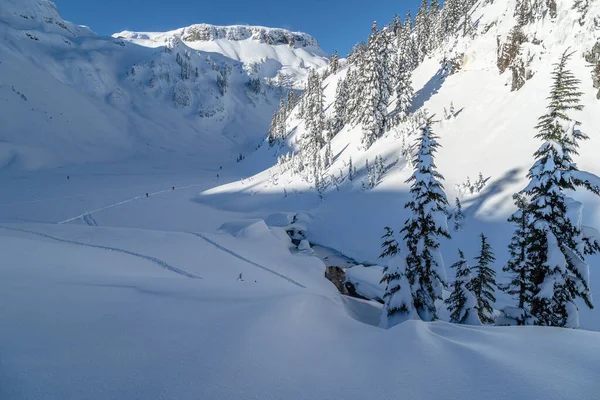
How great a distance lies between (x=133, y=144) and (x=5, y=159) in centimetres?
3620

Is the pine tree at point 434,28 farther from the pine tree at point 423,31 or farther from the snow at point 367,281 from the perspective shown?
the snow at point 367,281

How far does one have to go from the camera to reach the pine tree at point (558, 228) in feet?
29.2

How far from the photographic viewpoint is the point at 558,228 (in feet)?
30.1

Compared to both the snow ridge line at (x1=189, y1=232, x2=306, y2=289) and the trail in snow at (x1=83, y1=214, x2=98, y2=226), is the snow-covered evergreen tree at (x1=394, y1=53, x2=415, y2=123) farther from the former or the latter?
the trail in snow at (x1=83, y1=214, x2=98, y2=226)

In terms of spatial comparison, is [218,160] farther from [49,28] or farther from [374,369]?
[49,28]

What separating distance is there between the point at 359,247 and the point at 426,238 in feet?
47.4

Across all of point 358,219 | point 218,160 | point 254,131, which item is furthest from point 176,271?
point 254,131

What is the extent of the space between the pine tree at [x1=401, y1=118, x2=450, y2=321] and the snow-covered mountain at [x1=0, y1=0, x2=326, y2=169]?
74970mm

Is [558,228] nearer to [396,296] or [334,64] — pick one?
[396,296]

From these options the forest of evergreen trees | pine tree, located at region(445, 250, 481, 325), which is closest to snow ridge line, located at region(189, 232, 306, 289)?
the forest of evergreen trees

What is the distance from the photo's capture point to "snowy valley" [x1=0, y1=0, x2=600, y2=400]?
4.12m

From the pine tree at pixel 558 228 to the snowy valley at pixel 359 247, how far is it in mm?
61

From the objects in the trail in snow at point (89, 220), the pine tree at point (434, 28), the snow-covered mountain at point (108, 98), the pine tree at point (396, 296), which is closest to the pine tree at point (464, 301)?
the pine tree at point (396, 296)

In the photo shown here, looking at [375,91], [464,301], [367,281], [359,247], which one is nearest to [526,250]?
[464,301]
